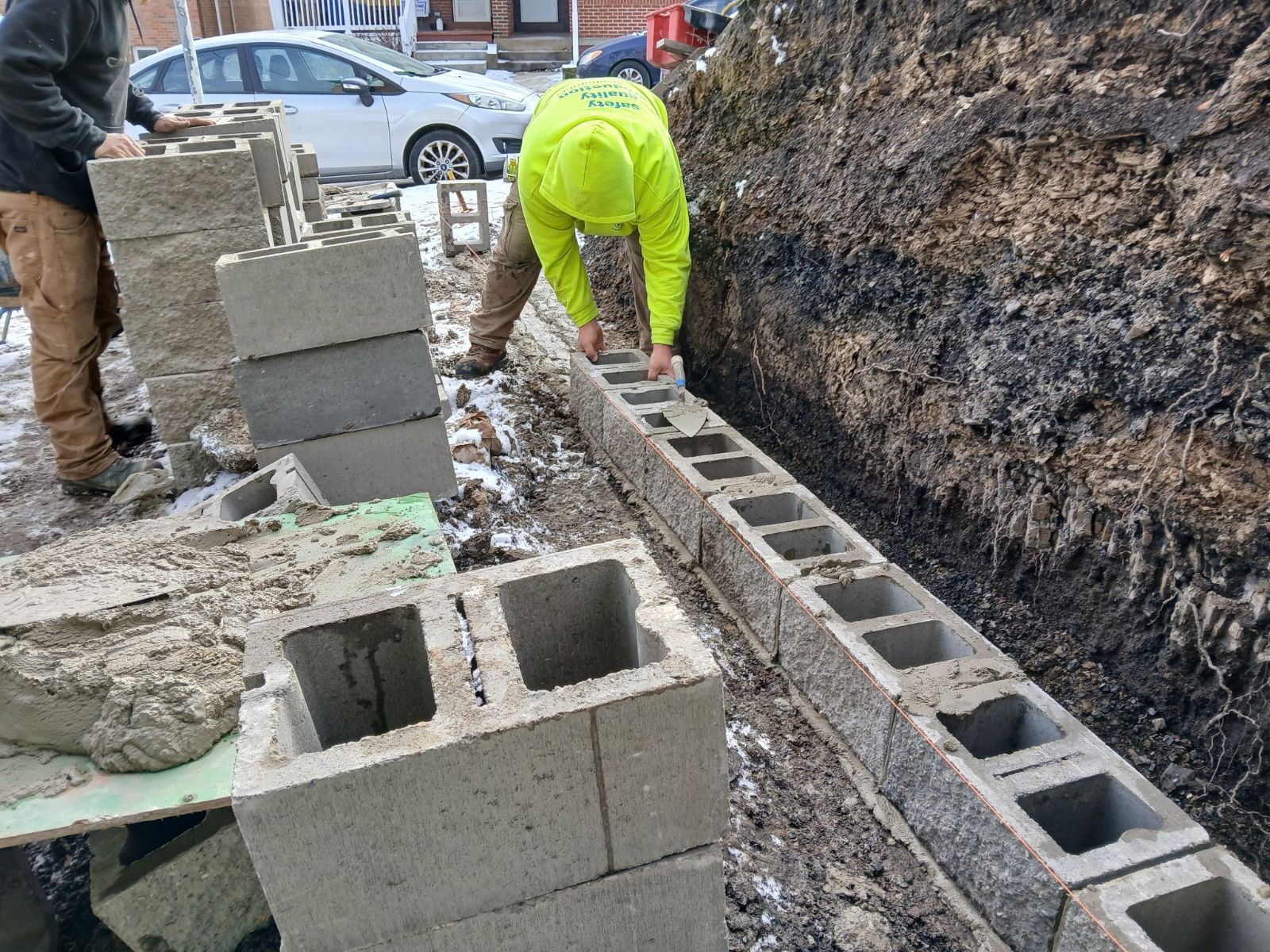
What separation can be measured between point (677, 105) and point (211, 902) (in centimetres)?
597

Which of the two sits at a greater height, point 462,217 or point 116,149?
point 116,149

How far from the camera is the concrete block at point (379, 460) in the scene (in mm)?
3822

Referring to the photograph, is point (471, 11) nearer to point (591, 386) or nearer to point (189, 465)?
point (591, 386)

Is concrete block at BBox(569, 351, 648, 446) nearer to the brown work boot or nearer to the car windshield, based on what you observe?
the brown work boot

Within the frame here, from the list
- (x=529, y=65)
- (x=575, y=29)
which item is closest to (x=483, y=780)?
(x=575, y=29)

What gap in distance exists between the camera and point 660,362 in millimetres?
4684

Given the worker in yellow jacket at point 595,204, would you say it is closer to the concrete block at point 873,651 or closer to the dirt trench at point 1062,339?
the dirt trench at point 1062,339

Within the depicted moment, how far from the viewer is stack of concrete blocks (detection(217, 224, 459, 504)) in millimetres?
3480

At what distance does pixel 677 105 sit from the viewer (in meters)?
6.57

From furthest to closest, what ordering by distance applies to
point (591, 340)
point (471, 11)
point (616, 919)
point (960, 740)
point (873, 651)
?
1. point (471, 11)
2. point (591, 340)
3. point (873, 651)
4. point (960, 740)
5. point (616, 919)

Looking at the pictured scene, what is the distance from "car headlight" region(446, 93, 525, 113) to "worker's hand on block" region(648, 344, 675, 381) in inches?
226

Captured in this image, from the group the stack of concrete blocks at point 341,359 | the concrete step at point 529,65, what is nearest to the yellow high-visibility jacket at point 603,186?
the stack of concrete blocks at point 341,359

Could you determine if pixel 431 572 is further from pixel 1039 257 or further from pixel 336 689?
pixel 1039 257

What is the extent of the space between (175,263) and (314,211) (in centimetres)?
251
